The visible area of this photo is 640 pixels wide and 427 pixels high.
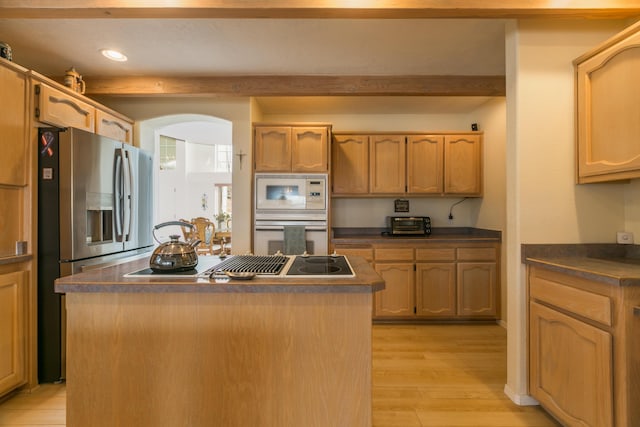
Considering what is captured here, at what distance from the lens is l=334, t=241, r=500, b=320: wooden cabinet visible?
137 inches

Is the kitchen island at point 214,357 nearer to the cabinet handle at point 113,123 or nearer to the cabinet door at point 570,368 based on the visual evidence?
the cabinet door at point 570,368

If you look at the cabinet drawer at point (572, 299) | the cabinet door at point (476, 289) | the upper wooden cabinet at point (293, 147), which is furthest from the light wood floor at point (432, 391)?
the upper wooden cabinet at point (293, 147)

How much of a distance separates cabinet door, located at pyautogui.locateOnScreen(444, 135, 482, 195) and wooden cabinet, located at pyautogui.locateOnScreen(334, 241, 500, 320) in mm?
743

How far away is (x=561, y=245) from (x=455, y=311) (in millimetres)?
1696

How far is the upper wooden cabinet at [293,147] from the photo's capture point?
3.52 meters

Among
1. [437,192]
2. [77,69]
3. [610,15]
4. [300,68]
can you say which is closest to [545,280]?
[610,15]

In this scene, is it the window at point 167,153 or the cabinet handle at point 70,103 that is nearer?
the cabinet handle at point 70,103

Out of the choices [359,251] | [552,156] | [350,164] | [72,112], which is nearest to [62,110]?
[72,112]

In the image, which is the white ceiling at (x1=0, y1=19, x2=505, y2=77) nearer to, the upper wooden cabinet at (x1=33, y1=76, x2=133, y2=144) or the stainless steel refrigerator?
the upper wooden cabinet at (x1=33, y1=76, x2=133, y2=144)

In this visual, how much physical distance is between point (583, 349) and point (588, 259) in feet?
1.95

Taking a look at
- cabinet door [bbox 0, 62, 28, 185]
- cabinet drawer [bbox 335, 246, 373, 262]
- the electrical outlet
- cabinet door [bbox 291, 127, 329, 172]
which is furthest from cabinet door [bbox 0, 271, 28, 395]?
the electrical outlet

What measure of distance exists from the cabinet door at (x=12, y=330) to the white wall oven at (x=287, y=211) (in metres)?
1.86

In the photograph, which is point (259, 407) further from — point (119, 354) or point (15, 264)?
point (15, 264)

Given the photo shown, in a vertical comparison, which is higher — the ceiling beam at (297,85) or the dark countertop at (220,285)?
the ceiling beam at (297,85)
